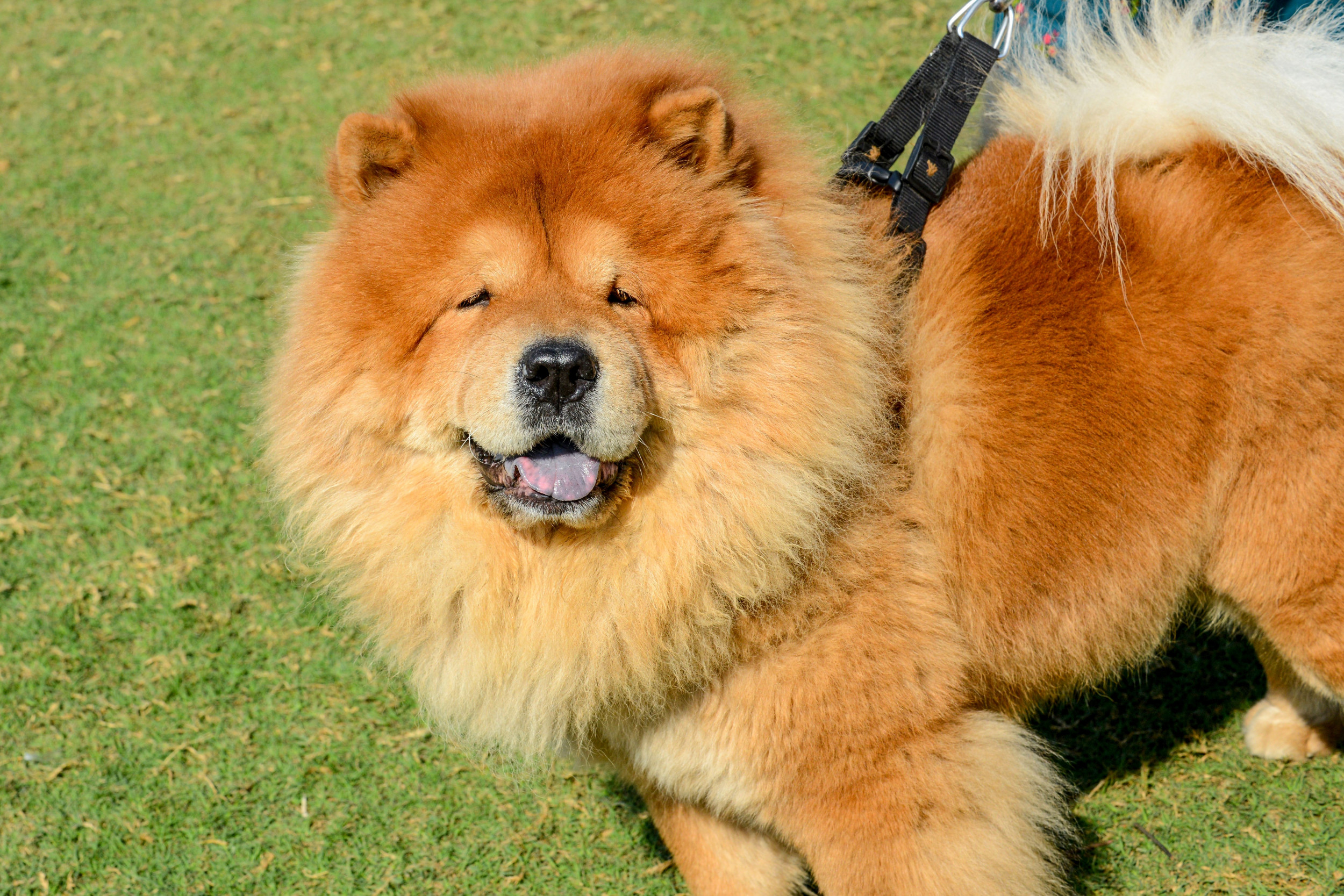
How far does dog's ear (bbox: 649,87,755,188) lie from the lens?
80.7 inches

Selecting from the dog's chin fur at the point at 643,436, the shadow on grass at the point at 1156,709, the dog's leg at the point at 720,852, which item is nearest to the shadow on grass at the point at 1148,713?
the shadow on grass at the point at 1156,709

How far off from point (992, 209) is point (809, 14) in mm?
4425

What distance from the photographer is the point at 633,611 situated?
215cm

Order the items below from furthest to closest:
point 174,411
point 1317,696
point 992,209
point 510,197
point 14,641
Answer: point 174,411
point 14,641
point 1317,696
point 992,209
point 510,197

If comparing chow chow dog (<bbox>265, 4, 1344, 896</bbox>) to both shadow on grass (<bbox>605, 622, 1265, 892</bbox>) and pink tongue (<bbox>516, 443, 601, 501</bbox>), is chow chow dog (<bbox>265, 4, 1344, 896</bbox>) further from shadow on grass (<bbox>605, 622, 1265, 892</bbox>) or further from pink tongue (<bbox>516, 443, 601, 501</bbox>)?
shadow on grass (<bbox>605, 622, 1265, 892</bbox>)

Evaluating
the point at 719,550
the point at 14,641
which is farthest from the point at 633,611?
the point at 14,641

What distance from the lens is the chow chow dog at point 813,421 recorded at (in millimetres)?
2053

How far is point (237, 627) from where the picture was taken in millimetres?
3713

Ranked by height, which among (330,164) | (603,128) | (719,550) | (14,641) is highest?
(603,128)

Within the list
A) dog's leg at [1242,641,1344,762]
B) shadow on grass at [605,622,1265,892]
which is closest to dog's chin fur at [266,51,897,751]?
shadow on grass at [605,622,1265,892]

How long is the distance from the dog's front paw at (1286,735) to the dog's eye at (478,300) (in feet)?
8.71

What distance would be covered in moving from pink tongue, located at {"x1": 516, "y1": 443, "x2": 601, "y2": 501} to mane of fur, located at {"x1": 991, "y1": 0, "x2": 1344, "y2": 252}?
1164 millimetres

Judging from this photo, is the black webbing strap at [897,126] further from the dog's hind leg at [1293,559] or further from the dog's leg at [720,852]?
the dog's leg at [720,852]

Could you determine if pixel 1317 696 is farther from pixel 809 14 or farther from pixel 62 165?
pixel 62 165
